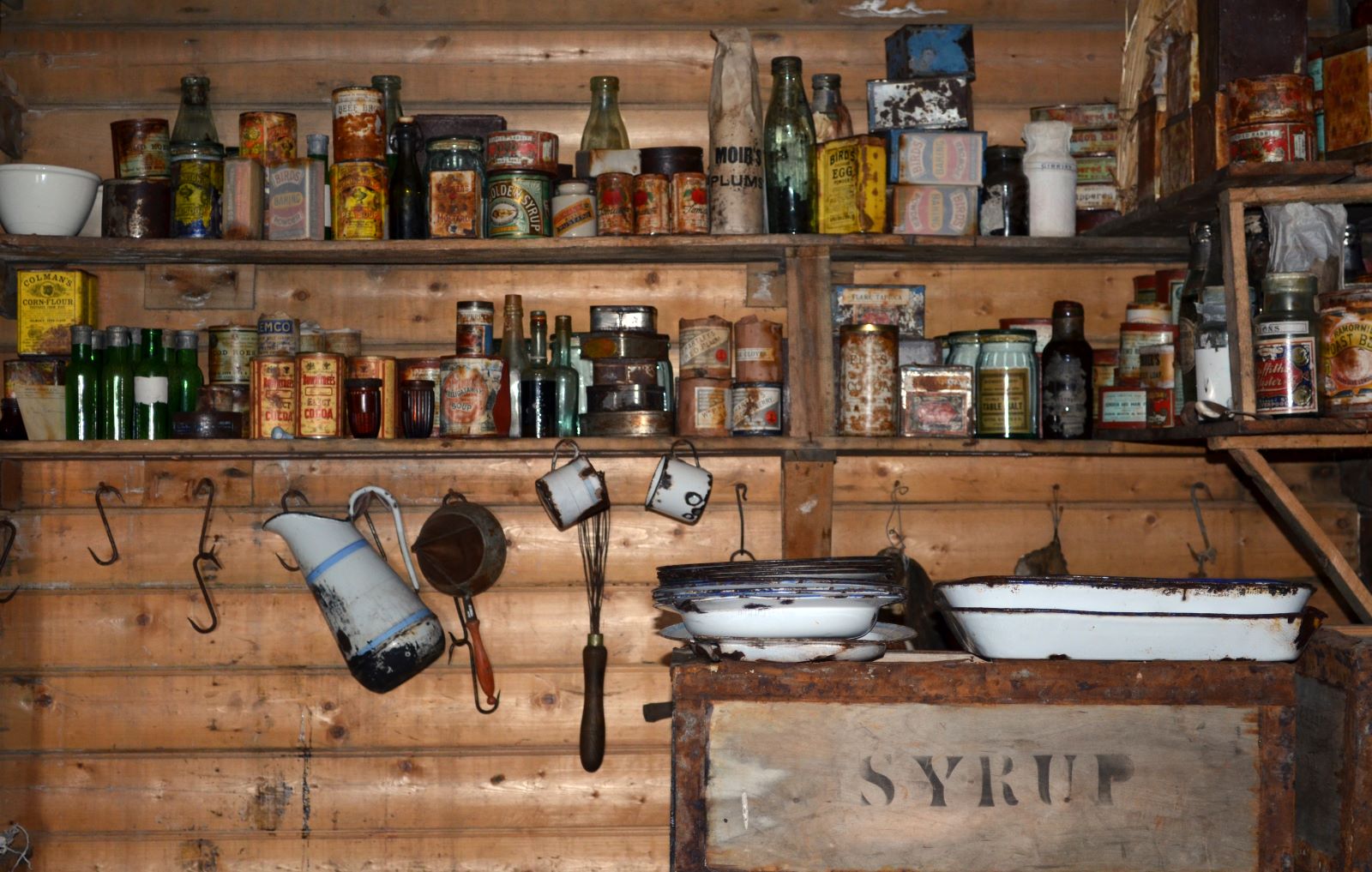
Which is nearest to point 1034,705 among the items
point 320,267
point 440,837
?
point 440,837

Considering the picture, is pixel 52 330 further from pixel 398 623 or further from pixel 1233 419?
pixel 1233 419

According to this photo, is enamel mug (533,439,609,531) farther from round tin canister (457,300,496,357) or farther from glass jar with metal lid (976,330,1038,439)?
glass jar with metal lid (976,330,1038,439)

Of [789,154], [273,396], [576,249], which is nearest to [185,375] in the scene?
[273,396]

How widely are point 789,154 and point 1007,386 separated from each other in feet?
1.62

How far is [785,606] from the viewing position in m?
1.32

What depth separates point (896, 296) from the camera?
6.66 ft

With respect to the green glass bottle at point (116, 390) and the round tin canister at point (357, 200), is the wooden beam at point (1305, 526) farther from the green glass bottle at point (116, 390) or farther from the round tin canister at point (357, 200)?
the green glass bottle at point (116, 390)

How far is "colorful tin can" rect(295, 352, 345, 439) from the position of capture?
1853 millimetres

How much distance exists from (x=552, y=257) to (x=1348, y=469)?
4.58ft

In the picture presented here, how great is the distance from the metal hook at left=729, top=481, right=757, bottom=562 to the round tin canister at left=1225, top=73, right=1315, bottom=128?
918mm

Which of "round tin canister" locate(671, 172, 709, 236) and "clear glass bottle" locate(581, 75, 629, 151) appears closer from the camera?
"round tin canister" locate(671, 172, 709, 236)

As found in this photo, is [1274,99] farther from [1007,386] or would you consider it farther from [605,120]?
[605,120]

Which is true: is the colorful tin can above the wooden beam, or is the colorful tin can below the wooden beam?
above

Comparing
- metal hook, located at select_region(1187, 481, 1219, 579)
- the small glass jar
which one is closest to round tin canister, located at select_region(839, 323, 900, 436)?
metal hook, located at select_region(1187, 481, 1219, 579)
